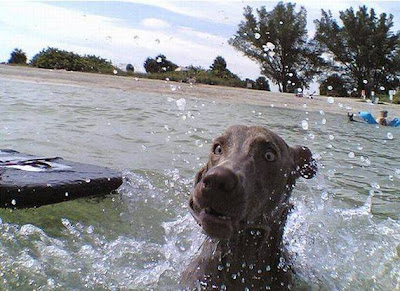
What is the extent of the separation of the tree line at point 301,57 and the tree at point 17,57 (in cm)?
7

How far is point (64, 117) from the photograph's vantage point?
428 inches

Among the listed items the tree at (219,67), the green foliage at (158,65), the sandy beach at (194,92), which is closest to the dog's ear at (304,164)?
the sandy beach at (194,92)

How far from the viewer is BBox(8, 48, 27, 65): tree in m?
41.2

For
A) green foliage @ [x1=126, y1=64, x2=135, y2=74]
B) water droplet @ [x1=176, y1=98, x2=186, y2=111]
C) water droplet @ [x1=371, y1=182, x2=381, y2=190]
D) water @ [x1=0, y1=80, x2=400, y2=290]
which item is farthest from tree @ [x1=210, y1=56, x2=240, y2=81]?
water droplet @ [x1=371, y1=182, x2=381, y2=190]

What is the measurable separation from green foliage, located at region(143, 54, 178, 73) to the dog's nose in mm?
33463

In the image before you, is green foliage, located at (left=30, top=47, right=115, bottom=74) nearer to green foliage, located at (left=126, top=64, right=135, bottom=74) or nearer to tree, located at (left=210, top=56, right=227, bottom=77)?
green foliage, located at (left=126, top=64, right=135, bottom=74)

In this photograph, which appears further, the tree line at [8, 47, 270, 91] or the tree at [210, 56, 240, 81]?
the tree at [210, 56, 240, 81]

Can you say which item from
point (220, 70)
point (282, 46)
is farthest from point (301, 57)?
point (220, 70)

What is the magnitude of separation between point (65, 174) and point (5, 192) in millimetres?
768

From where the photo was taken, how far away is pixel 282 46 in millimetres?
44469

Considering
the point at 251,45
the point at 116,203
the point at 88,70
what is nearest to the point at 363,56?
the point at 251,45

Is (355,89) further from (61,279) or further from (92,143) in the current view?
(61,279)

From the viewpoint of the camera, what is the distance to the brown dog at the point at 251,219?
11.1ft

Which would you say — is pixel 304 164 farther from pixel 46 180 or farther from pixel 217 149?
pixel 46 180
